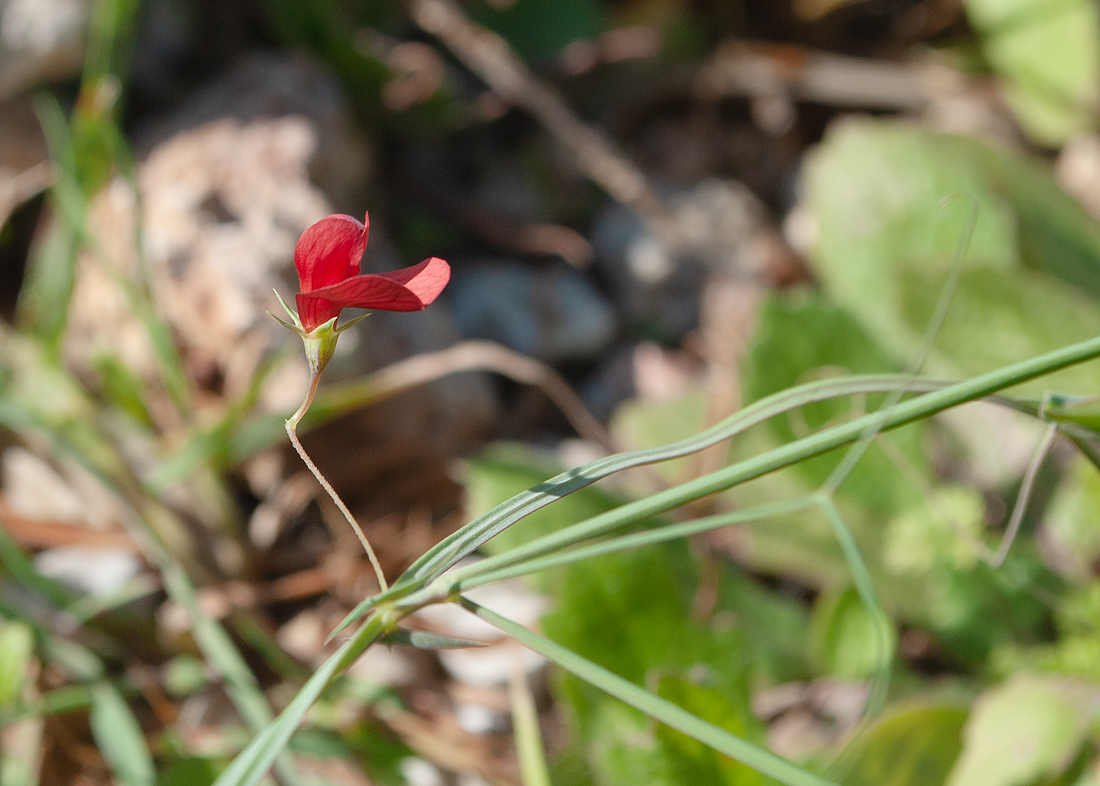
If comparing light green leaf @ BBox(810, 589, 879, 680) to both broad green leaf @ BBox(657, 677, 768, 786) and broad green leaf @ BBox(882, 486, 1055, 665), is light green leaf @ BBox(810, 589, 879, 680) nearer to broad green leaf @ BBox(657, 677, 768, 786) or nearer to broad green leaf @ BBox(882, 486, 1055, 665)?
broad green leaf @ BBox(882, 486, 1055, 665)

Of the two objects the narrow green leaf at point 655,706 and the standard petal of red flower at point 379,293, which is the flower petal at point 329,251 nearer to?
the standard petal of red flower at point 379,293

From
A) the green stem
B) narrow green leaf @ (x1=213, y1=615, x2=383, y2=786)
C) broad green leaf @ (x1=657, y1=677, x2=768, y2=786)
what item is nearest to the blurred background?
broad green leaf @ (x1=657, y1=677, x2=768, y2=786)

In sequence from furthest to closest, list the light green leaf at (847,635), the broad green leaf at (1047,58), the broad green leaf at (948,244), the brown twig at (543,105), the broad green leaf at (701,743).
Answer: the broad green leaf at (1047,58)
the brown twig at (543,105)
the broad green leaf at (948,244)
the light green leaf at (847,635)
the broad green leaf at (701,743)

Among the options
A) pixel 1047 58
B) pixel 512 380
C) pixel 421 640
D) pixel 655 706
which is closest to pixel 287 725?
pixel 421 640

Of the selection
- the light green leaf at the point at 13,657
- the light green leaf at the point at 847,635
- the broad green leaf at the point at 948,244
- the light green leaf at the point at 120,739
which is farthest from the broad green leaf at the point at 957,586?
the light green leaf at the point at 13,657

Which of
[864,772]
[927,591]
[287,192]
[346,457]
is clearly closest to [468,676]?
[346,457]

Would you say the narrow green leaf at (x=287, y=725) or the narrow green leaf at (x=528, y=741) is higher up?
the narrow green leaf at (x=287, y=725)

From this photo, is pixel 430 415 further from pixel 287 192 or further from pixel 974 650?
pixel 974 650
